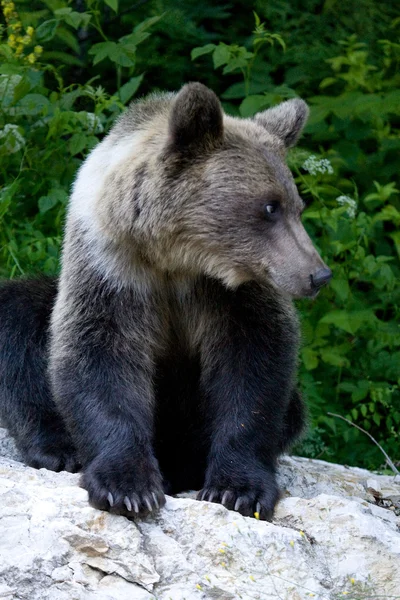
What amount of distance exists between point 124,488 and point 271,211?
143 centimetres

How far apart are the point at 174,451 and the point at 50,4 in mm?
4076

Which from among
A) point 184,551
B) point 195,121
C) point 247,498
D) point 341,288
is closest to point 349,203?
point 341,288

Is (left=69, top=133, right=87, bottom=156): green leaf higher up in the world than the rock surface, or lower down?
lower down

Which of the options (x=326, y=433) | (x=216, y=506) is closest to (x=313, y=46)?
(x=326, y=433)

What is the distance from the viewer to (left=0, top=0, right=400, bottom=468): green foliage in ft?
23.8

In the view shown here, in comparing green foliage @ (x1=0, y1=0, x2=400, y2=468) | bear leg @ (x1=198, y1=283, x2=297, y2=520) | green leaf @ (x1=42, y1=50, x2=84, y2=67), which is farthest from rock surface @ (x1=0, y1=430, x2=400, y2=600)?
green leaf @ (x1=42, y1=50, x2=84, y2=67)

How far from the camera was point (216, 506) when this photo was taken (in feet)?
14.0

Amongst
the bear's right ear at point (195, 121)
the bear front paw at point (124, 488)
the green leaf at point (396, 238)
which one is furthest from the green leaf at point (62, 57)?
the bear front paw at point (124, 488)

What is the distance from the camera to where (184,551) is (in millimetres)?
4074

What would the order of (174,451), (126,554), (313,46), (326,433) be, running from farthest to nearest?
(313,46)
(326,433)
(174,451)
(126,554)

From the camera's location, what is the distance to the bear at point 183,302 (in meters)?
4.79

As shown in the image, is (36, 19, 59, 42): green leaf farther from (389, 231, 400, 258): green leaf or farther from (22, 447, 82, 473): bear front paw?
(22, 447, 82, 473): bear front paw

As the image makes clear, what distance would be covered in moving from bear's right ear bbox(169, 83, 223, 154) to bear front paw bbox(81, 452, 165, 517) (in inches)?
58.4

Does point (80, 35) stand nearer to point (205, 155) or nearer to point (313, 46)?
point (313, 46)
